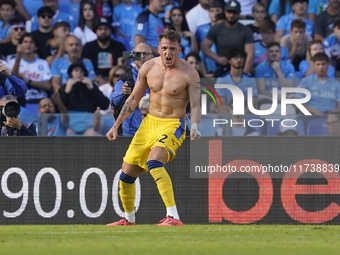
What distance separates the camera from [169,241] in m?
5.66

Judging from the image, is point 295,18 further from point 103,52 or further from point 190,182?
point 190,182

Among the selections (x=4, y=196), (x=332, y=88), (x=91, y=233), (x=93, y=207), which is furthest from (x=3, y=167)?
(x=332, y=88)

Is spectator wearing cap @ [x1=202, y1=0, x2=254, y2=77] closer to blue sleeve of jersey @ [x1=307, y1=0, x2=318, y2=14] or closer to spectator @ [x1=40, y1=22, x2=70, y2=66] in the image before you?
blue sleeve of jersey @ [x1=307, y1=0, x2=318, y2=14]

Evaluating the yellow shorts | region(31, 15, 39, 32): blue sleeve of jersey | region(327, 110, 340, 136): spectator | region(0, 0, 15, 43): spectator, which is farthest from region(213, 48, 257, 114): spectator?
region(0, 0, 15, 43): spectator

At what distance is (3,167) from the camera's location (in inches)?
340

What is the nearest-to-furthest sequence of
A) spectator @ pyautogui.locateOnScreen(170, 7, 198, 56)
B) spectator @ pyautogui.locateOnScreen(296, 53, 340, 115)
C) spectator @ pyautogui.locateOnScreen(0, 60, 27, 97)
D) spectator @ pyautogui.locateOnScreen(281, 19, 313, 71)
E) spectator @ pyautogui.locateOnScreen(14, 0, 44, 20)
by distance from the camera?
spectator @ pyautogui.locateOnScreen(0, 60, 27, 97), spectator @ pyautogui.locateOnScreen(296, 53, 340, 115), spectator @ pyautogui.locateOnScreen(281, 19, 313, 71), spectator @ pyautogui.locateOnScreen(170, 7, 198, 56), spectator @ pyautogui.locateOnScreen(14, 0, 44, 20)

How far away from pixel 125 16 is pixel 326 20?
4.19m

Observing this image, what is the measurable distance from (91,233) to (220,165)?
102 inches

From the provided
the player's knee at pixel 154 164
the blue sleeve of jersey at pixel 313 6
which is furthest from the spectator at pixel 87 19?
the player's knee at pixel 154 164

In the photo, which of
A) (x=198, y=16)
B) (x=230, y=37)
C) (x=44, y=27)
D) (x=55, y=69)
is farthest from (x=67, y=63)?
(x=230, y=37)

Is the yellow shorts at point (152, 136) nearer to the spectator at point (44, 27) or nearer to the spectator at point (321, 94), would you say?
the spectator at point (321, 94)

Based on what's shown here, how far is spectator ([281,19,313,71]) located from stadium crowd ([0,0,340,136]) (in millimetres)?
20

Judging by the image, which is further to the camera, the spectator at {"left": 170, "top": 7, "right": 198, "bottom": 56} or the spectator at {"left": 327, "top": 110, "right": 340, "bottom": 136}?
the spectator at {"left": 170, "top": 7, "right": 198, "bottom": 56}

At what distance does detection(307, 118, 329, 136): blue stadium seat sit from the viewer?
31.6 feet
